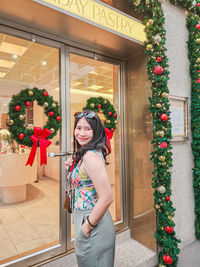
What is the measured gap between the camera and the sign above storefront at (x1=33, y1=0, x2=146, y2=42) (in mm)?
1624

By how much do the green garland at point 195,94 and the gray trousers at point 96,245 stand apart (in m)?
1.84

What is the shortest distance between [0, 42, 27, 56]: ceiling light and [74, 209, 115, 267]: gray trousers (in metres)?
1.57

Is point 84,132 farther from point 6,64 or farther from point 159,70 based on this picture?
point 159,70

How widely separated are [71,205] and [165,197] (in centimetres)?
116

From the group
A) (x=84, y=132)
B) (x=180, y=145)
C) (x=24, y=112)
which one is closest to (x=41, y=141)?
(x=24, y=112)

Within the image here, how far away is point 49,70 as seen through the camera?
6.56 ft

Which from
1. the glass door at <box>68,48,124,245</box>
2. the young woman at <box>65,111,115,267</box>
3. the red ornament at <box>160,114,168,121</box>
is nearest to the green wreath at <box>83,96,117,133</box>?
the glass door at <box>68,48,124,245</box>

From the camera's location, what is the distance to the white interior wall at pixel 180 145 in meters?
2.37

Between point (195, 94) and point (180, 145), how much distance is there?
28.5 inches

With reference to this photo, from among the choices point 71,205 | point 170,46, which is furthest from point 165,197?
point 170,46

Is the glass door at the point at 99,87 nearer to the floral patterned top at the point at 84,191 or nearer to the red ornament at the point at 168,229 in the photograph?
the red ornament at the point at 168,229

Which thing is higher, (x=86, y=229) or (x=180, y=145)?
(x=180, y=145)

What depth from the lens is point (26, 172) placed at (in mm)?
1887

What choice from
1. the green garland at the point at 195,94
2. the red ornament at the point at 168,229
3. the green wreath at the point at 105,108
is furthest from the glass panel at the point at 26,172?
the green garland at the point at 195,94
